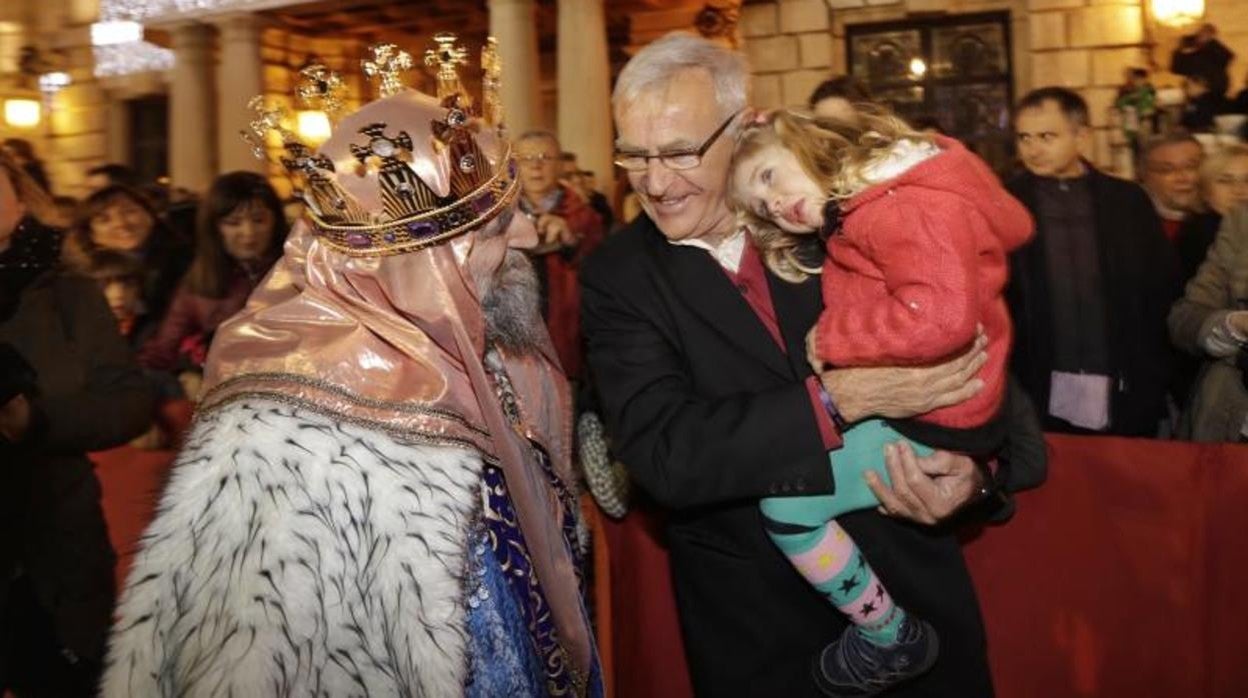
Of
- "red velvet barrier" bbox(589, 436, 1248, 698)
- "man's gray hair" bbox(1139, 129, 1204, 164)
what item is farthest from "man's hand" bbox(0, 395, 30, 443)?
"man's gray hair" bbox(1139, 129, 1204, 164)

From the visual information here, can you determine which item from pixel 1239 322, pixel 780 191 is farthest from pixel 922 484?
pixel 1239 322

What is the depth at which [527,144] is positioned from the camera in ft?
22.7

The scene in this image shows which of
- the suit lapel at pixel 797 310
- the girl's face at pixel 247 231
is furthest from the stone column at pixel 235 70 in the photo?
the suit lapel at pixel 797 310

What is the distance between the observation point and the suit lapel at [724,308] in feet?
8.11

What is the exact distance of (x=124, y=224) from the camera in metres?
6.52

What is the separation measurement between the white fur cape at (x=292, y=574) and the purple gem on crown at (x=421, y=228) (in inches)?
16.8

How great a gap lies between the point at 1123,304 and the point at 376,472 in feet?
12.2

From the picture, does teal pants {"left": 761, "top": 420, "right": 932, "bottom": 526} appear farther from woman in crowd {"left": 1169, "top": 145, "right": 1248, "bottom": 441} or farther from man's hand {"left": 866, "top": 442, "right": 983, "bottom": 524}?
woman in crowd {"left": 1169, "top": 145, "right": 1248, "bottom": 441}

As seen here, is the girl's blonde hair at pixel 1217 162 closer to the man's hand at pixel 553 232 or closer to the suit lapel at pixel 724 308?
the man's hand at pixel 553 232

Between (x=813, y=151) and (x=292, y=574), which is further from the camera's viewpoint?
(x=813, y=151)

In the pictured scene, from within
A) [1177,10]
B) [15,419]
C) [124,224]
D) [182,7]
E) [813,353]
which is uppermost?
[182,7]

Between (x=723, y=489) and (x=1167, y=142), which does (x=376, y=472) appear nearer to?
(x=723, y=489)

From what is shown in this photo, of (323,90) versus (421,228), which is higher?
(323,90)

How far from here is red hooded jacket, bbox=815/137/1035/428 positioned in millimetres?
2168
